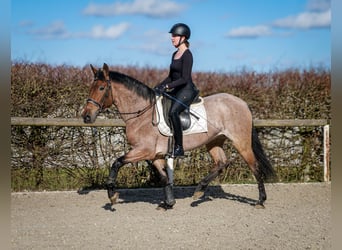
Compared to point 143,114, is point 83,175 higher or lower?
lower

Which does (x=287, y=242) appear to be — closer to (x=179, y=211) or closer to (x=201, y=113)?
(x=179, y=211)

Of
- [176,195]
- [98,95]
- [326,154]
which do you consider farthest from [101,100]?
[326,154]

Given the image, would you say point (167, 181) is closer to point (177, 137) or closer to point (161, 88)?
point (177, 137)

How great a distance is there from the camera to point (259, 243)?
5352 mm

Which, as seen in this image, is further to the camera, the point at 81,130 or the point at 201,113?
the point at 81,130

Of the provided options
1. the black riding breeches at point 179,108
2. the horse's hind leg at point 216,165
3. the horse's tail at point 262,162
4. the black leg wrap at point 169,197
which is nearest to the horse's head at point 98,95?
the black riding breeches at point 179,108

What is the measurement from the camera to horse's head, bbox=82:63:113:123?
6.95 m

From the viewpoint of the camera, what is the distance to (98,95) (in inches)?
277

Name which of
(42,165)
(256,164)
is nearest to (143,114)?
(256,164)

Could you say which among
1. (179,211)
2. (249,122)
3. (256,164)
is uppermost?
(249,122)

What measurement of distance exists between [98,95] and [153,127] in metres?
0.94

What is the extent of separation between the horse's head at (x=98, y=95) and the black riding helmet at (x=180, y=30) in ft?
3.68

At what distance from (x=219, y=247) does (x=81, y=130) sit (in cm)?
470

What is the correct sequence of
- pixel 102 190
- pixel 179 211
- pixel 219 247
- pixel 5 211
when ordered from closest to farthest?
1. pixel 5 211
2. pixel 219 247
3. pixel 179 211
4. pixel 102 190
